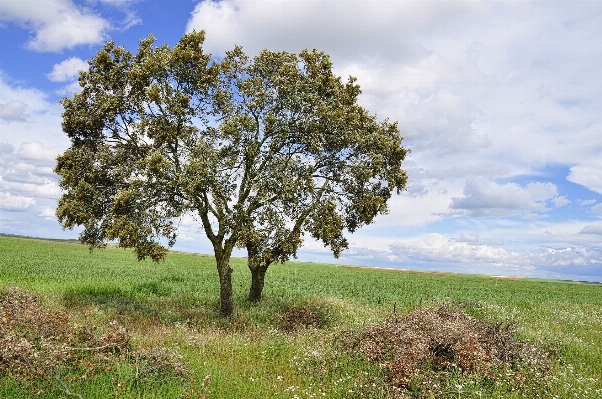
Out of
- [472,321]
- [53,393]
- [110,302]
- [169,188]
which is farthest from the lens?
[110,302]

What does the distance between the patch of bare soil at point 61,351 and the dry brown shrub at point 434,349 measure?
610cm

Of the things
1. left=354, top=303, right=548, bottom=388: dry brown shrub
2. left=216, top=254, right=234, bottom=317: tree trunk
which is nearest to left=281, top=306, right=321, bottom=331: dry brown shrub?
left=216, top=254, right=234, bottom=317: tree trunk

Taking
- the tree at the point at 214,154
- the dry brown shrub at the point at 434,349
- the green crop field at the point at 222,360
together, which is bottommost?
the green crop field at the point at 222,360

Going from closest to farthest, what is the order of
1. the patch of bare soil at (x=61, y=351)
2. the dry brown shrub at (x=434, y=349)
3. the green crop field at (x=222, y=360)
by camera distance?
the patch of bare soil at (x=61, y=351) → the green crop field at (x=222, y=360) → the dry brown shrub at (x=434, y=349)

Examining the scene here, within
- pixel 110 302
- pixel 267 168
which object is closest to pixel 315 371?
pixel 267 168

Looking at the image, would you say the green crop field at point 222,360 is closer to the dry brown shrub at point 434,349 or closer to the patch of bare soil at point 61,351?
the patch of bare soil at point 61,351

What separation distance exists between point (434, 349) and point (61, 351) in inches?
444

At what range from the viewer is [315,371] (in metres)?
13.1

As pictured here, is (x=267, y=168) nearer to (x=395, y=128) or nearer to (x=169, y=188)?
(x=169, y=188)

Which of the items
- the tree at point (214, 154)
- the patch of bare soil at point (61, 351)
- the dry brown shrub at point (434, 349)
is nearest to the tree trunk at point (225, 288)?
the tree at point (214, 154)

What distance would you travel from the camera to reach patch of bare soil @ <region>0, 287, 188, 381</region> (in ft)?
35.1

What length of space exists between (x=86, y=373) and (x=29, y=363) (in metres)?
1.34

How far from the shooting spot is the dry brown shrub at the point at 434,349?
12.8 m

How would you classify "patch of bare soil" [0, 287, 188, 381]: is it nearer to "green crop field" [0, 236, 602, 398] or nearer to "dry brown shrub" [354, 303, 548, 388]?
"green crop field" [0, 236, 602, 398]
